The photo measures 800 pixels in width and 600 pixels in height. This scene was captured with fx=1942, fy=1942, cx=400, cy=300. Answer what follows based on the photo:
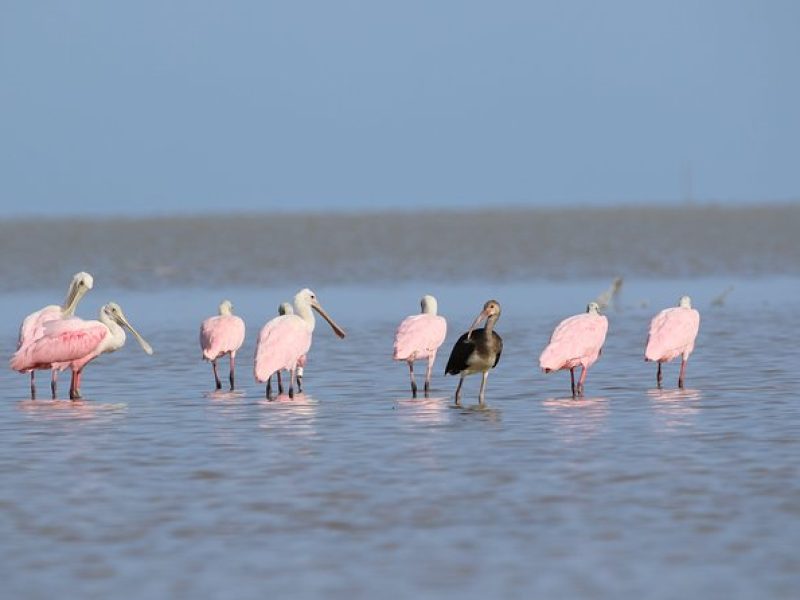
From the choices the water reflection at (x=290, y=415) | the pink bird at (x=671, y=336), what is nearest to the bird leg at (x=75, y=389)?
the water reflection at (x=290, y=415)

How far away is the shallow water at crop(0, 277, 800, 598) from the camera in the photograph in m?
9.66

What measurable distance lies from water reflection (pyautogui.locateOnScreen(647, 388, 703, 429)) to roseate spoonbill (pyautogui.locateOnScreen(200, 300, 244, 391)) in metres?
4.05

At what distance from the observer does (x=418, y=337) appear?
1778cm

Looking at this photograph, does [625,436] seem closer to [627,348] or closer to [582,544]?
[582,544]

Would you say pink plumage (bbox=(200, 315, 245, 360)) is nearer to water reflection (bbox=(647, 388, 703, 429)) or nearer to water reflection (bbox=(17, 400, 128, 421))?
water reflection (bbox=(17, 400, 128, 421))

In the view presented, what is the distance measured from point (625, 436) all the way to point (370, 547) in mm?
4460

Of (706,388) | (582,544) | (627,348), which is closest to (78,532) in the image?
(582,544)

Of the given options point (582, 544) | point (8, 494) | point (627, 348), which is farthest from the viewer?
point (627, 348)

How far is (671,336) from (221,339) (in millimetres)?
4304

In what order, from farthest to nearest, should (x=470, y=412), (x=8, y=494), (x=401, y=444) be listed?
(x=470, y=412) → (x=401, y=444) → (x=8, y=494)

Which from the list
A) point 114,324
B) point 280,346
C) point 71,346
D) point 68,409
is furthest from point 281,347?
point 114,324

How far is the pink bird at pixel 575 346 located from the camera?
17.2 m

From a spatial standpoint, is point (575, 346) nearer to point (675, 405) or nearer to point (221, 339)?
point (675, 405)

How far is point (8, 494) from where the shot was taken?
1224 cm
